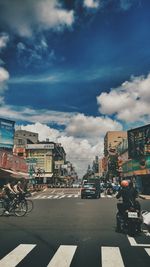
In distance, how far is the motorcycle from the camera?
36.6 feet

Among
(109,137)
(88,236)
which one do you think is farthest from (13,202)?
(109,137)

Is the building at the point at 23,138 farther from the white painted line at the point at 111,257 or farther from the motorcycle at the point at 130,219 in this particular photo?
the white painted line at the point at 111,257

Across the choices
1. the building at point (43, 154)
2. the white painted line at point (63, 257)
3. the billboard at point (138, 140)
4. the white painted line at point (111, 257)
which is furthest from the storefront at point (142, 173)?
the building at point (43, 154)

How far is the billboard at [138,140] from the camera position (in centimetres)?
6139

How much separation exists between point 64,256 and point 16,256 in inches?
43.3

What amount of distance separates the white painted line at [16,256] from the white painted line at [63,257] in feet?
2.45

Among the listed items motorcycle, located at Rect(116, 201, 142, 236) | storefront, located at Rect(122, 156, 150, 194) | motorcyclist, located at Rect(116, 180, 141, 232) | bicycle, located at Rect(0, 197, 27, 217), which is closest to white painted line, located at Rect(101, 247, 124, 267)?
motorcycle, located at Rect(116, 201, 142, 236)

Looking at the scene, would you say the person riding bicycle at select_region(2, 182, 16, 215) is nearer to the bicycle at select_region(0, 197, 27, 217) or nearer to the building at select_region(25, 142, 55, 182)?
the bicycle at select_region(0, 197, 27, 217)

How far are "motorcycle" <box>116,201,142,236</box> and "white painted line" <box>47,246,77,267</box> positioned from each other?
2.63m

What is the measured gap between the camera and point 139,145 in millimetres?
62969

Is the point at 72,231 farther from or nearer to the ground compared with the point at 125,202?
nearer to the ground

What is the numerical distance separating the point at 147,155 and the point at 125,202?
144 feet

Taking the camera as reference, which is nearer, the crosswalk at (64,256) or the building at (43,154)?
the crosswalk at (64,256)

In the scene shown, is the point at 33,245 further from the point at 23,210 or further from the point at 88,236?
the point at 23,210
